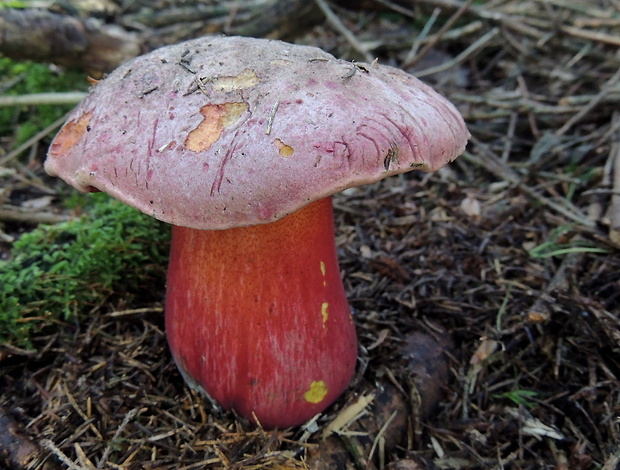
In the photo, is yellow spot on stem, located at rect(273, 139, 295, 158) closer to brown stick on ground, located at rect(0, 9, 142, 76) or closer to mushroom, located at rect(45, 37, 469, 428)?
mushroom, located at rect(45, 37, 469, 428)

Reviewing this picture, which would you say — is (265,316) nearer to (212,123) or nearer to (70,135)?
(212,123)

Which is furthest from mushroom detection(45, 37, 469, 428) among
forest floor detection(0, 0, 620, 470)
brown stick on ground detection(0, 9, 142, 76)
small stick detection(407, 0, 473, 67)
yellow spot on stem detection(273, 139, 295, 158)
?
small stick detection(407, 0, 473, 67)

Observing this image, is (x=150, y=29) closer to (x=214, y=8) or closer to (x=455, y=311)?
(x=214, y=8)

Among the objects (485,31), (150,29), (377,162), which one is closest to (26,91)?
(150,29)

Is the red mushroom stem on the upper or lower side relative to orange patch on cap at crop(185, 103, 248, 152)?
lower

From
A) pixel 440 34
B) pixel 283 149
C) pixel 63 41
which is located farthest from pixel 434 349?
pixel 63 41

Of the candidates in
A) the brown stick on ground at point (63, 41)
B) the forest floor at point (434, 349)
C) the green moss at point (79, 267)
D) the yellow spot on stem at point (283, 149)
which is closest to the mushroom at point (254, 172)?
the yellow spot on stem at point (283, 149)

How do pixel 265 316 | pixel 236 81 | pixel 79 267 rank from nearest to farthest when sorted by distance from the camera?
pixel 236 81 → pixel 265 316 → pixel 79 267

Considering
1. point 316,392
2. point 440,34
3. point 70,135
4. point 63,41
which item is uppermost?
point 70,135
